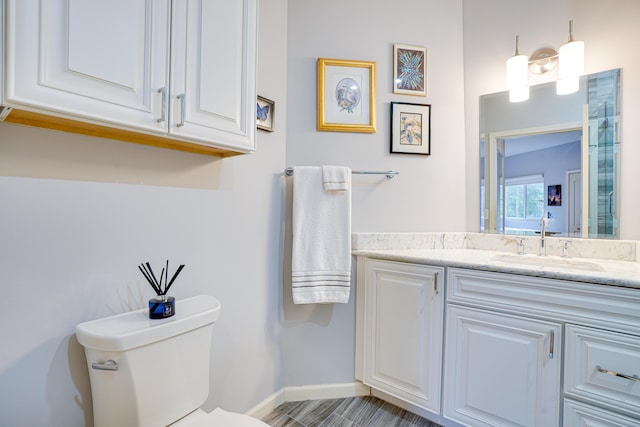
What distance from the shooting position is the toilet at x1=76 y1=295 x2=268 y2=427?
0.95 meters

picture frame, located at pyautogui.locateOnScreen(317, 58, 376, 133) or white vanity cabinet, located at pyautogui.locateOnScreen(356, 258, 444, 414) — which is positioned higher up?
picture frame, located at pyautogui.locateOnScreen(317, 58, 376, 133)

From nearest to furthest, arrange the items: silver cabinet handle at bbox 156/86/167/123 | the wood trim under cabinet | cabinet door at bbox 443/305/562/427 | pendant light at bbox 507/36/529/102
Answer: the wood trim under cabinet, silver cabinet handle at bbox 156/86/167/123, cabinet door at bbox 443/305/562/427, pendant light at bbox 507/36/529/102

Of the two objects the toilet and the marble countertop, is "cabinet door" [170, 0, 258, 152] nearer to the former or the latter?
the toilet

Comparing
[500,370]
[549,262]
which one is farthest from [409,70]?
[500,370]

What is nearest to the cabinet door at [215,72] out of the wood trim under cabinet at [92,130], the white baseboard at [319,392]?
the wood trim under cabinet at [92,130]

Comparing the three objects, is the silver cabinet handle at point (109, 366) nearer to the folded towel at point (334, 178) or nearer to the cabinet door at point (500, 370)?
the folded towel at point (334, 178)

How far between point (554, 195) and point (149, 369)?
2.14 meters

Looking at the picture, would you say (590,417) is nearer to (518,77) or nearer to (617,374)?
(617,374)

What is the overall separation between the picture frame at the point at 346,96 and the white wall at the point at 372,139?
0.04m

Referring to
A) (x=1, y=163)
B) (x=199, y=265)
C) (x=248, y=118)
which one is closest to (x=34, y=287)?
(x=1, y=163)

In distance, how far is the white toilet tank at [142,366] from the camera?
0.95m

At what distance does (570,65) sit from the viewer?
175 cm

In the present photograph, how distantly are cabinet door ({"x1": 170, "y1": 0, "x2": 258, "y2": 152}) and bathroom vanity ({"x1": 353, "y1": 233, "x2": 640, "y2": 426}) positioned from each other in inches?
41.1

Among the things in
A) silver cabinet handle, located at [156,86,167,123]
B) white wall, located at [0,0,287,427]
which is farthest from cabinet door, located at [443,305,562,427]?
silver cabinet handle, located at [156,86,167,123]
